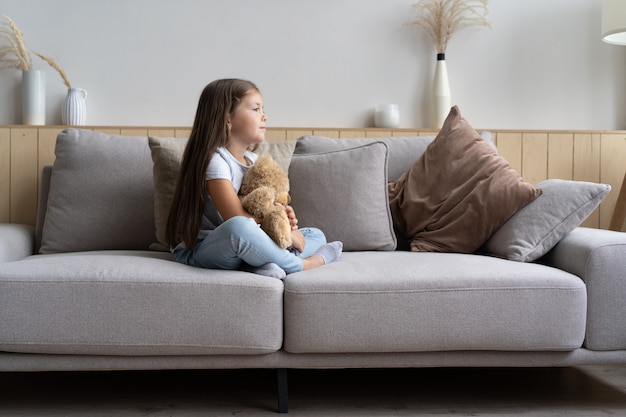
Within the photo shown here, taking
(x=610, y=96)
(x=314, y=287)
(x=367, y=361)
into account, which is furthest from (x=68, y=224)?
(x=610, y=96)

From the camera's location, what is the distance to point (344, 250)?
8.21ft

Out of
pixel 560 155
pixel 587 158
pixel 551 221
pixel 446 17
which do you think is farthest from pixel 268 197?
pixel 587 158

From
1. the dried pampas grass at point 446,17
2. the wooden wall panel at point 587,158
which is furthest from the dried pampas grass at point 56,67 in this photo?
the wooden wall panel at point 587,158

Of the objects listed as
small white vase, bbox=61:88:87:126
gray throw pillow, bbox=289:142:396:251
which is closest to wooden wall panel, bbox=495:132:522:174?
gray throw pillow, bbox=289:142:396:251

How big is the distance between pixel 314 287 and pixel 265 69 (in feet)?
5.03

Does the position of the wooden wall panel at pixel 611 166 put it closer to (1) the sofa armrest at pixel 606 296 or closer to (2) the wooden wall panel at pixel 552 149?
(2) the wooden wall panel at pixel 552 149

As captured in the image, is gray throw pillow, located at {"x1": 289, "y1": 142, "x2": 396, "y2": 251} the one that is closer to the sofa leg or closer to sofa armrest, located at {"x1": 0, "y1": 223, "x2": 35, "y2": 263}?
the sofa leg

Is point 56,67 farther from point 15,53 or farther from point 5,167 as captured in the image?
point 5,167

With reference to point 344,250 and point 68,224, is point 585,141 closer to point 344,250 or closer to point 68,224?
point 344,250

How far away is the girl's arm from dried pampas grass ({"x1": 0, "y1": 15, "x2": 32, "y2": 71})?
136 centimetres

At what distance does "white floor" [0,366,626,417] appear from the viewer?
1.96 meters

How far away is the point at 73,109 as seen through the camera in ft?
9.66

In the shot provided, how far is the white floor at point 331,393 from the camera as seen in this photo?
1.96 metres

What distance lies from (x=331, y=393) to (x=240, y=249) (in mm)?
563
